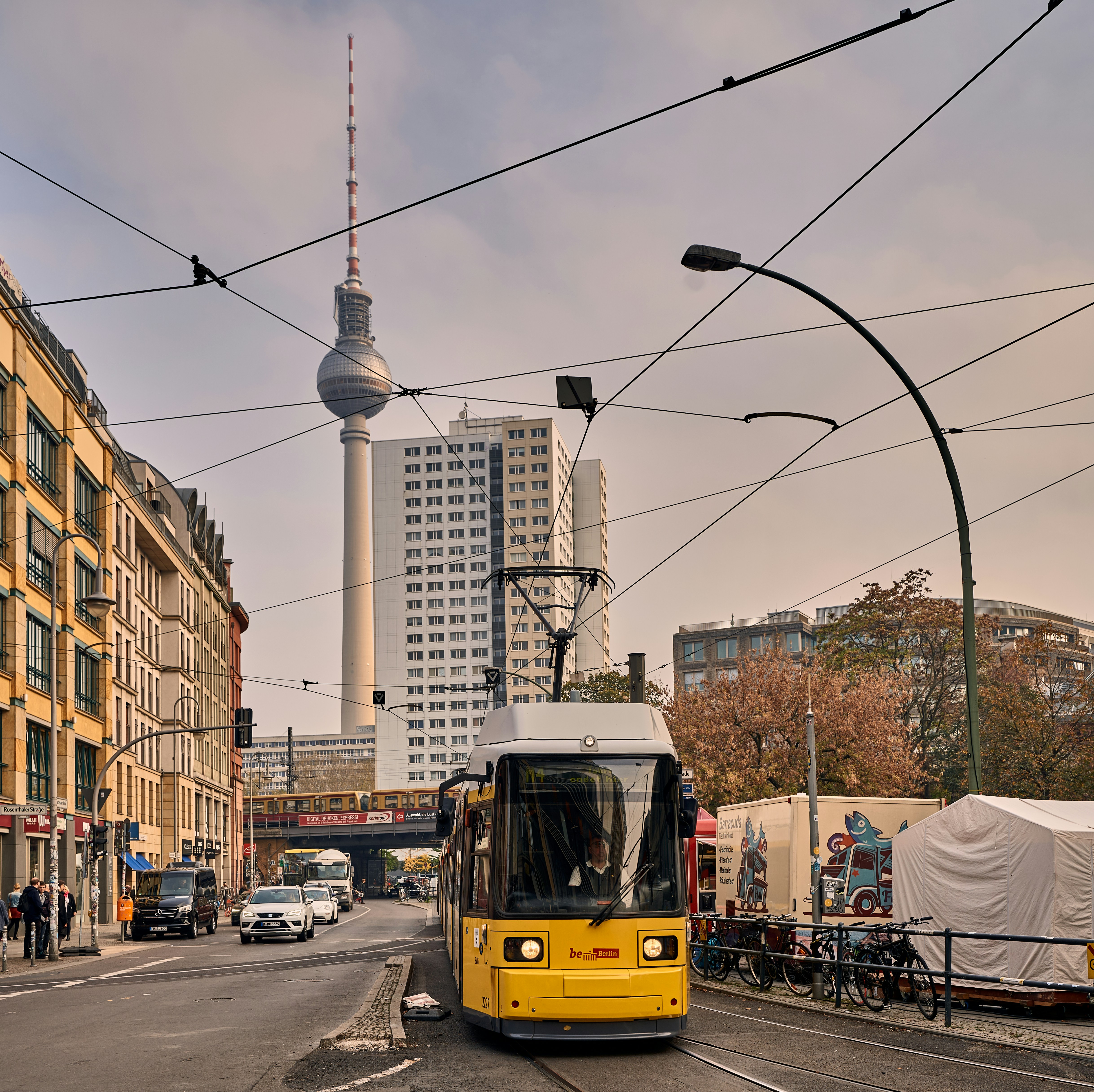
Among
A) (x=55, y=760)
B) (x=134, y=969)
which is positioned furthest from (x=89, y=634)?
(x=134, y=969)

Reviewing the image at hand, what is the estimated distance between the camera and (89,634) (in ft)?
173

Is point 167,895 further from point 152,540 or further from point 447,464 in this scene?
point 447,464

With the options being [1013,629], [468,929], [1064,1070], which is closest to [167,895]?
[468,929]

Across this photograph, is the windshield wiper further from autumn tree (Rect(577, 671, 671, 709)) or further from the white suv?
autumn tree (Rect(577, 671, 671, 709))

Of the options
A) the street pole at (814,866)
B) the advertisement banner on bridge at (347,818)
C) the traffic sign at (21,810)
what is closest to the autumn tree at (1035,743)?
the street pole at (814,866)

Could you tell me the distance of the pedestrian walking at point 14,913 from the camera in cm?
3662

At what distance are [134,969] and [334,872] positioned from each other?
56.5 m

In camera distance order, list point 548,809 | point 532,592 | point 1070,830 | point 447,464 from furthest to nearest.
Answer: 1. point 447,464
2. point 532,592
3. point 1070,830
4. point 548,809

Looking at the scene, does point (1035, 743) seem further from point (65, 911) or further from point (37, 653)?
point (37, 653)

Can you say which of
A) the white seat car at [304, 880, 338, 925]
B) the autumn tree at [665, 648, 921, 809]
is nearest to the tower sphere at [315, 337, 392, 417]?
the white seat car at [304, 880, 338, 925]

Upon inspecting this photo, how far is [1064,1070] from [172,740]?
2544 inches

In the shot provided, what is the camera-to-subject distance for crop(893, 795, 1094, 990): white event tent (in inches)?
670

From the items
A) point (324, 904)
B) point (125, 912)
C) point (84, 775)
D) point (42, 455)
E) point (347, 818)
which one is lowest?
point (347, 818)

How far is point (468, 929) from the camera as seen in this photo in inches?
552
